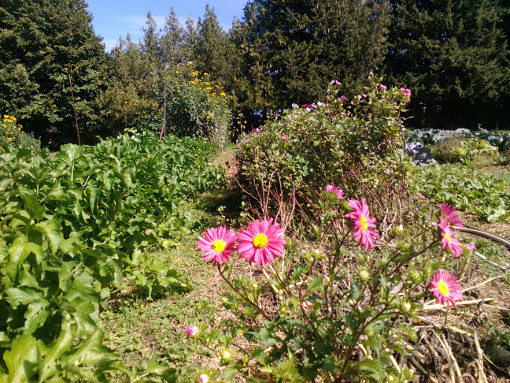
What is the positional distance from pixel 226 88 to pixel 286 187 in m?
14.4

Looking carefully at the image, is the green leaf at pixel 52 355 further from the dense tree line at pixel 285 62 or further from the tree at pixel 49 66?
the tree at pixel 49 66

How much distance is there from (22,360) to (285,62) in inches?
553

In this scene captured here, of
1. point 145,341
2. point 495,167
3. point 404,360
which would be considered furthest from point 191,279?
point 495,167

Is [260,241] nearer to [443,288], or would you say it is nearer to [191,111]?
[443,288]

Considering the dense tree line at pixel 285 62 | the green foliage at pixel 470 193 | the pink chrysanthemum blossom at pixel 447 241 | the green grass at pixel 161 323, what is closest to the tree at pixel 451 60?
the dense tree line at pixel 285 62

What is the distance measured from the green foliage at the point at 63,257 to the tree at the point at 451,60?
15.8 metres

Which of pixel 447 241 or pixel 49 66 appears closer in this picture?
pixel 447 241

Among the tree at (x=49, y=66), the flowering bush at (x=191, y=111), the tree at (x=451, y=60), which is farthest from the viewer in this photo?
the tree at (x=49, y=66)

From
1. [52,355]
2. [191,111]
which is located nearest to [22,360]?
[52,355]

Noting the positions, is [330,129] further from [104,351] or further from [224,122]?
[224,122]

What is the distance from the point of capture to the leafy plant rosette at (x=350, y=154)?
2848 millimetres

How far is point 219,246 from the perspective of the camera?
1.08m

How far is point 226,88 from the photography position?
54.5 feet

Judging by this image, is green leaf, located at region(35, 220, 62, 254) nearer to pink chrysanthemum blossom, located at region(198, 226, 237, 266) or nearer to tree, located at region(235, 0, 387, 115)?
pink chrysanthemum blossom, located at region(198, 226, 237, 266)
